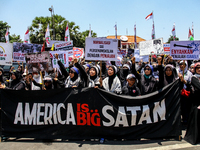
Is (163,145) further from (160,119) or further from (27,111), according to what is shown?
(27,111)

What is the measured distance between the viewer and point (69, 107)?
378 centimetres

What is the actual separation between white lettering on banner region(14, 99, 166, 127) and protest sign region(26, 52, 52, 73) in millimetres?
924

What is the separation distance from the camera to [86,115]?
147 inches

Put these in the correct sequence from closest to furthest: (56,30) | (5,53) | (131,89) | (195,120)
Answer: (195,120)
(131,89)
(5,53)
(56,30)

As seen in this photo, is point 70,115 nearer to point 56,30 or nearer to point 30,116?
point 30,116

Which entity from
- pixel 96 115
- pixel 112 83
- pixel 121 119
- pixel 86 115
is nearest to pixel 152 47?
pixel 112 83

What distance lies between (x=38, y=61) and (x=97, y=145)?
239 centimetres

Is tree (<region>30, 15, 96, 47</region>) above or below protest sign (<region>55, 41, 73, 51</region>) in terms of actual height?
above

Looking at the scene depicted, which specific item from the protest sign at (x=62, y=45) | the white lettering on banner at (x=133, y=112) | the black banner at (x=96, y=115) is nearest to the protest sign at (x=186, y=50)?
the black banner at (x=96, y=115)

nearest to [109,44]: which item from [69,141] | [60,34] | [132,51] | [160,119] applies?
[160,119]

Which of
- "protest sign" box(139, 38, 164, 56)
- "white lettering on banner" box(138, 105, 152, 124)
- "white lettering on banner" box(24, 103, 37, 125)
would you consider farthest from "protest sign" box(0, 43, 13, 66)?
"protest sign" box(139, 38, 164, 56)

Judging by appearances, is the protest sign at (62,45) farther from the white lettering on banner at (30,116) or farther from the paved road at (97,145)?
the paved road at (97,145)

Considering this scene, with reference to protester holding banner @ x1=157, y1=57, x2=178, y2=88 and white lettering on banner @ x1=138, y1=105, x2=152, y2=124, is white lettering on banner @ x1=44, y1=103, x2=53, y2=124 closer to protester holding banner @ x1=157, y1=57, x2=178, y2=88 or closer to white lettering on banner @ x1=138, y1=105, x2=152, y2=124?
white lettering on banner @ x1=138, y1=105, x2=152, y2=124

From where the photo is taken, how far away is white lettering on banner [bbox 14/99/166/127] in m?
3.69
